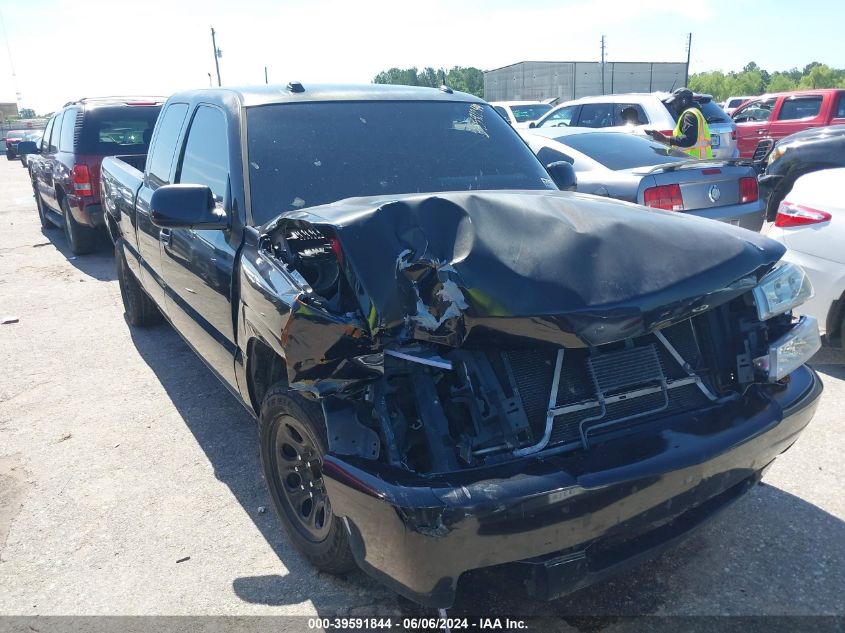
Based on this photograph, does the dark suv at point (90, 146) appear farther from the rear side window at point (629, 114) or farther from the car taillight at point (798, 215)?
the car taillight at point (798, 215)

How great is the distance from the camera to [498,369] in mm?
2381

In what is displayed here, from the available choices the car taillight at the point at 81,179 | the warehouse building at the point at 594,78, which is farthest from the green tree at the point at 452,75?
the car taillight at the point at 81,179

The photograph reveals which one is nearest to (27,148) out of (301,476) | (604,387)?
(301,476)

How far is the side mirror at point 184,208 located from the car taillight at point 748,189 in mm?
4987

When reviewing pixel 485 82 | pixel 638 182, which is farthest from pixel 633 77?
pixel 638 182

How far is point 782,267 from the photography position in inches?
111

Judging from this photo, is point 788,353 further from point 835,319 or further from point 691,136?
point 691,136

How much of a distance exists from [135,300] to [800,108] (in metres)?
13.8

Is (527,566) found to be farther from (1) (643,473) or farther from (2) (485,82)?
(2) (485,82)

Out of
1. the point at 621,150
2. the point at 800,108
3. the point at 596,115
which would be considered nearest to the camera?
the point at 621,150

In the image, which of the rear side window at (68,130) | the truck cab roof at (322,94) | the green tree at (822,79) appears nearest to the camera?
the truck cab roof at (322,94)

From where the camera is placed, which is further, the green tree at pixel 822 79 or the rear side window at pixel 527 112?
the green tree at pixel 822 79

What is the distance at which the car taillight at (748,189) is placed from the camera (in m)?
6.42

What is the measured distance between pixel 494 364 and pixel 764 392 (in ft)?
3.50
